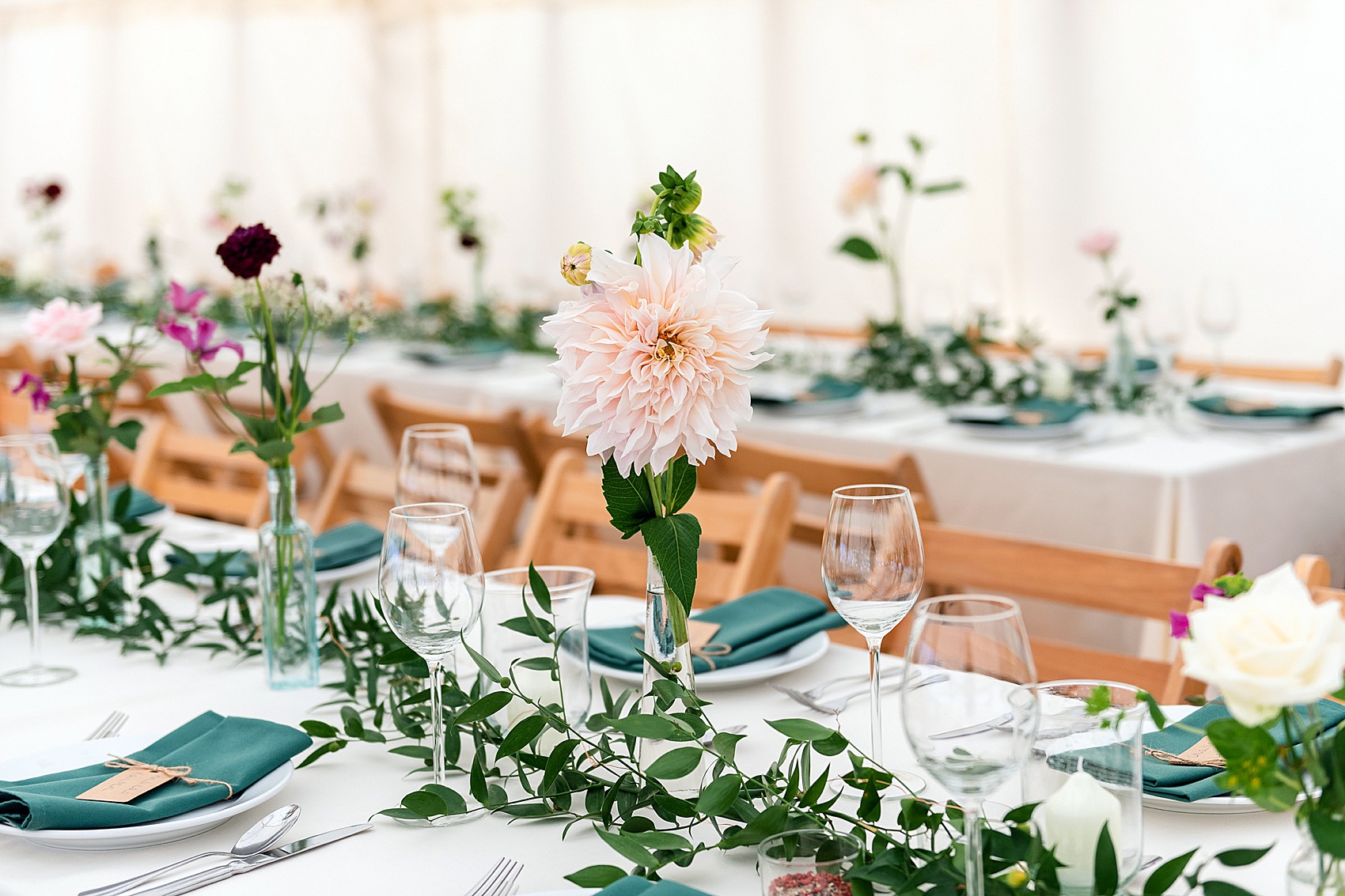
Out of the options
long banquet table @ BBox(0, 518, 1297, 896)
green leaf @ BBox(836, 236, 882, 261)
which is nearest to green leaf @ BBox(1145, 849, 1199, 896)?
long banquet table @ BBox(0, 518, 1297, 896)

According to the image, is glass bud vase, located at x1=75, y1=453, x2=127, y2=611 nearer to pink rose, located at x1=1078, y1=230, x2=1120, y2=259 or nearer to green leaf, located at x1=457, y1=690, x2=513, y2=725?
green leaf, located at x1=457, y1=690, x2=513, y2=725

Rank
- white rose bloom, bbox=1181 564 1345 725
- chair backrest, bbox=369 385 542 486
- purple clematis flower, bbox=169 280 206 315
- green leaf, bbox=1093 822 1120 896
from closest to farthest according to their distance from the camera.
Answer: white rose bloom, bbox=1181 564 1345 725
green leaf, bbox=1093 822 1120 896
purple clematis flower, bbox=169 280 206 315
chair backrest, bbox=369 385 542 486

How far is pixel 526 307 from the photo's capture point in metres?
4.18

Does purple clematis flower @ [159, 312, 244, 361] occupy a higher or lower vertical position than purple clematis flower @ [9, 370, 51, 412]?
higher

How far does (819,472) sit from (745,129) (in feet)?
13.8

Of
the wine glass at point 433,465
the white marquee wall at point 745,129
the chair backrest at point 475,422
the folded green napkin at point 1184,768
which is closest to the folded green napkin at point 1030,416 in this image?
the white marquee wall at point 745,129

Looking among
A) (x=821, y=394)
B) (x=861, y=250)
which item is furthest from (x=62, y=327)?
(x=861, y=250)

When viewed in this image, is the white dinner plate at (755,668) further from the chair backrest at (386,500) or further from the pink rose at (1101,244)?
the pink rose at (1101,244)

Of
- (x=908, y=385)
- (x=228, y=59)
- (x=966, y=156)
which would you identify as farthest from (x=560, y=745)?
(x=228, y=59)

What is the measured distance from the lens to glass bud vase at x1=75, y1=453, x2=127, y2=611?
1593 mm

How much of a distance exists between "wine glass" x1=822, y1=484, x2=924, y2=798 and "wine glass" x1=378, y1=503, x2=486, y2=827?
11.1 inches

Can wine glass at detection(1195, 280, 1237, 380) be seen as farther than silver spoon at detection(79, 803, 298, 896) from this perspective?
Yes

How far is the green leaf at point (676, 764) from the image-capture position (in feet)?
2.95

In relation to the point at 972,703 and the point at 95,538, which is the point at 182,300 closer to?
the point at 95,538
